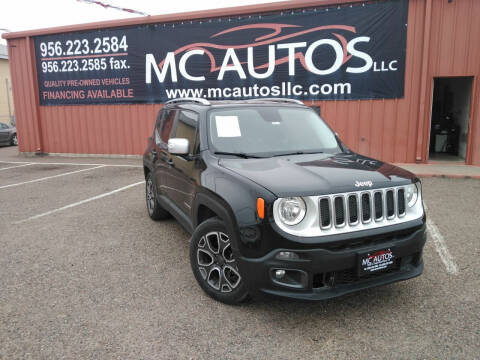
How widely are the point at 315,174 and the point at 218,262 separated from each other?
1.12 m

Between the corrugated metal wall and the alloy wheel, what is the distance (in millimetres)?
8255

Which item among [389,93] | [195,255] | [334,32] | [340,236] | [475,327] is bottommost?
[475,327]

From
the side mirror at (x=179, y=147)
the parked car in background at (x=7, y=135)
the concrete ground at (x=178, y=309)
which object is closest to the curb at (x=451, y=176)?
the concrete ground at (x=178, y=309)

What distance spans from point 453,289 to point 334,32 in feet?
27.8

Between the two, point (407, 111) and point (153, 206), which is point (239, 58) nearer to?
point (407, 111)

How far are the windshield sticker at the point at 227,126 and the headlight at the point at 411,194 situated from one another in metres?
1.67

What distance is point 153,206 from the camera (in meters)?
5.75

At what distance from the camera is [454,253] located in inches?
171

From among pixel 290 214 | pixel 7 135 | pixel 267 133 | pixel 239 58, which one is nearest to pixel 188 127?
pixel 267 133

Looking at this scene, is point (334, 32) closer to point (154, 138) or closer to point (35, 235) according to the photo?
point (154, 138)

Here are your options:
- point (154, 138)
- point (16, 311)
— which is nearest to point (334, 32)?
point (154, 138)

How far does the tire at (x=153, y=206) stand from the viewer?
18.4 ft

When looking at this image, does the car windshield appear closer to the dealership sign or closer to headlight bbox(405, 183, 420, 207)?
headlight bbox(405, 183, 420, 207)

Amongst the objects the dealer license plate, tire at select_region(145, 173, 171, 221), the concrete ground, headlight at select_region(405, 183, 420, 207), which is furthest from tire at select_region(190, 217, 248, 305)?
tire at select_region(145, 173, 171, 221)
